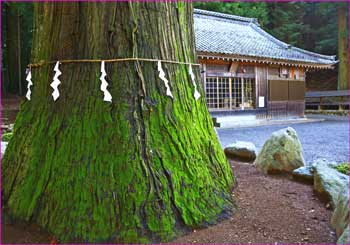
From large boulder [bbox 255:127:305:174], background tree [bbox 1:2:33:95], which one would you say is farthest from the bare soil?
background tree [bbox 1:2:33:95]

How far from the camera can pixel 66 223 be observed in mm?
2061

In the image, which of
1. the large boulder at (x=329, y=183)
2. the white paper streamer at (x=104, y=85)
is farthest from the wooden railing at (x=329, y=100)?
the white paper streamer at (x=104, y=85)

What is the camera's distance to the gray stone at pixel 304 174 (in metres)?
3.29

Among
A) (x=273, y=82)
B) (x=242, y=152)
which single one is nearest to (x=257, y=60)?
(x=273, y=82)

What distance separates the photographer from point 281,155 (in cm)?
365

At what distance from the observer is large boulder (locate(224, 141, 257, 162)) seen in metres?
4.53

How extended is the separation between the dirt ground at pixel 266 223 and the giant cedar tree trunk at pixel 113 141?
3.8 inches

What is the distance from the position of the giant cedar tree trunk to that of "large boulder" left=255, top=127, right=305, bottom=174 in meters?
1.20

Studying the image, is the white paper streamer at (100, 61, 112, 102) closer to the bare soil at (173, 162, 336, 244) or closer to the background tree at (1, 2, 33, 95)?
the bare soil at (173, 162, 336, 244)

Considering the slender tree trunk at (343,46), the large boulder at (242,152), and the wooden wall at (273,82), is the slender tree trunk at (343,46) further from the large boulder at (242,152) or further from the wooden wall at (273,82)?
the large boulder at (242,152)

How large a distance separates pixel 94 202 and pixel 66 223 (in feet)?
0.71

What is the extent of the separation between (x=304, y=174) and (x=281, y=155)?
366mm

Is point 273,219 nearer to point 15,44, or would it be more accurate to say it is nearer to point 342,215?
point 342,215

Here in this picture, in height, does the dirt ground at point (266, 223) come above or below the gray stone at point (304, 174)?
below
